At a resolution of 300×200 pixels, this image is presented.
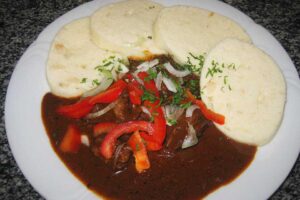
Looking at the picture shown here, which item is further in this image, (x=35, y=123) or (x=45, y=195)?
(x=35, y=123)

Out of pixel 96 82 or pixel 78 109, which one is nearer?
pixel 78 109

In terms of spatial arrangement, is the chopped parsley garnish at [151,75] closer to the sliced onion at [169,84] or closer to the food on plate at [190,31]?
the sliced onion at [169,84]

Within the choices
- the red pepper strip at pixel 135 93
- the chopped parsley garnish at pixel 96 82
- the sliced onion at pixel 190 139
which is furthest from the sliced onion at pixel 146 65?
the sliced onion at pixel 190 139

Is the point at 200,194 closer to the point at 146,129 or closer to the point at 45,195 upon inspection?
the point at 146,129

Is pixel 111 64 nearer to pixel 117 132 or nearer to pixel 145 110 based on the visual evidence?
pixel 145 110

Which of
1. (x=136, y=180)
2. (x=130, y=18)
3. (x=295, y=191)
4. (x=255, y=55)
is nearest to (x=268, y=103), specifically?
(x=255, y=55)

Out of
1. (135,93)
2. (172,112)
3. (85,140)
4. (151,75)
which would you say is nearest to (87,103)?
(85,140)

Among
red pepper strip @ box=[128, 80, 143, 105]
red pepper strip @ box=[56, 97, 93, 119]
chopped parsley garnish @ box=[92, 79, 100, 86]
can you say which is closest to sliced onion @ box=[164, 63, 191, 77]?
red pepper strip @ box=[128, 80, 143, 105]
